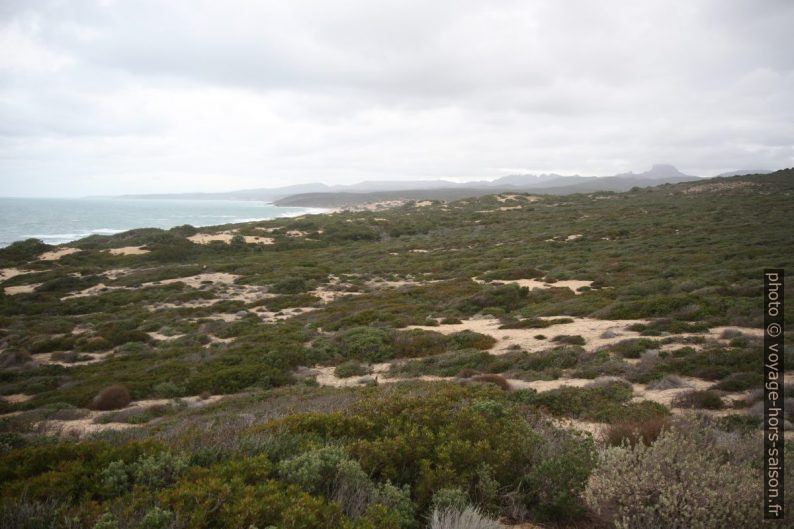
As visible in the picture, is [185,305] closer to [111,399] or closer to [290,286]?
[290,286]

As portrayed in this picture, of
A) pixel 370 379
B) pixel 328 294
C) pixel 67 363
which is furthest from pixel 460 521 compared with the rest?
pixel 328 294

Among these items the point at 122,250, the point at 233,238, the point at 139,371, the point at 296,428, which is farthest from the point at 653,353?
the point at 122,250

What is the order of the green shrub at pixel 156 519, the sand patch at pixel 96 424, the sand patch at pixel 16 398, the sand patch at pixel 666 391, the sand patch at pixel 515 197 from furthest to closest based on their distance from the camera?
the sand patch at pixel 515 197, the sand patch at pixel 16 398, the sand patch at pixel 96 424, the sand patch at pixel 666 391, the green shrub at pixel 156 519

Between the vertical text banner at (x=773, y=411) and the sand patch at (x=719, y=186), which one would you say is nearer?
the vertical text banner at (x=773, y=411)

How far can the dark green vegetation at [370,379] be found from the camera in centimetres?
389

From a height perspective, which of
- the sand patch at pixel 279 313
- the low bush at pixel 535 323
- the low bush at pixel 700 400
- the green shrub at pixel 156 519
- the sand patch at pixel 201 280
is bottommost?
the sand patch at pixel 279 313

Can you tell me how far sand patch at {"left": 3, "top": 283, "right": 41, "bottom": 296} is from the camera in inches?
1056

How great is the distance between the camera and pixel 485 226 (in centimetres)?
5328

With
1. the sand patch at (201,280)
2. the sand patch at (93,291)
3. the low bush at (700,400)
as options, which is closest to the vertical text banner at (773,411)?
the low bush at (700,400)

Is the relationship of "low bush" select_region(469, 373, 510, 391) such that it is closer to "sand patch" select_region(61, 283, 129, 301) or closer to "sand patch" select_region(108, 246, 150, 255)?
"sand patch" select_region(61, 283, 129, 301)

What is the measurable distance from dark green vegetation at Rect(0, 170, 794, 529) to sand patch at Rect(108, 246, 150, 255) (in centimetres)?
263

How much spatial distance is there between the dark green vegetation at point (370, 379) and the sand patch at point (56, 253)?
1.93 metres

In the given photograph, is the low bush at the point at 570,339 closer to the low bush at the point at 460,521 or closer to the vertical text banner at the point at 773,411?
the vertical text banner at the point at 773,411

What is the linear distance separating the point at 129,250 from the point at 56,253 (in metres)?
6.74
